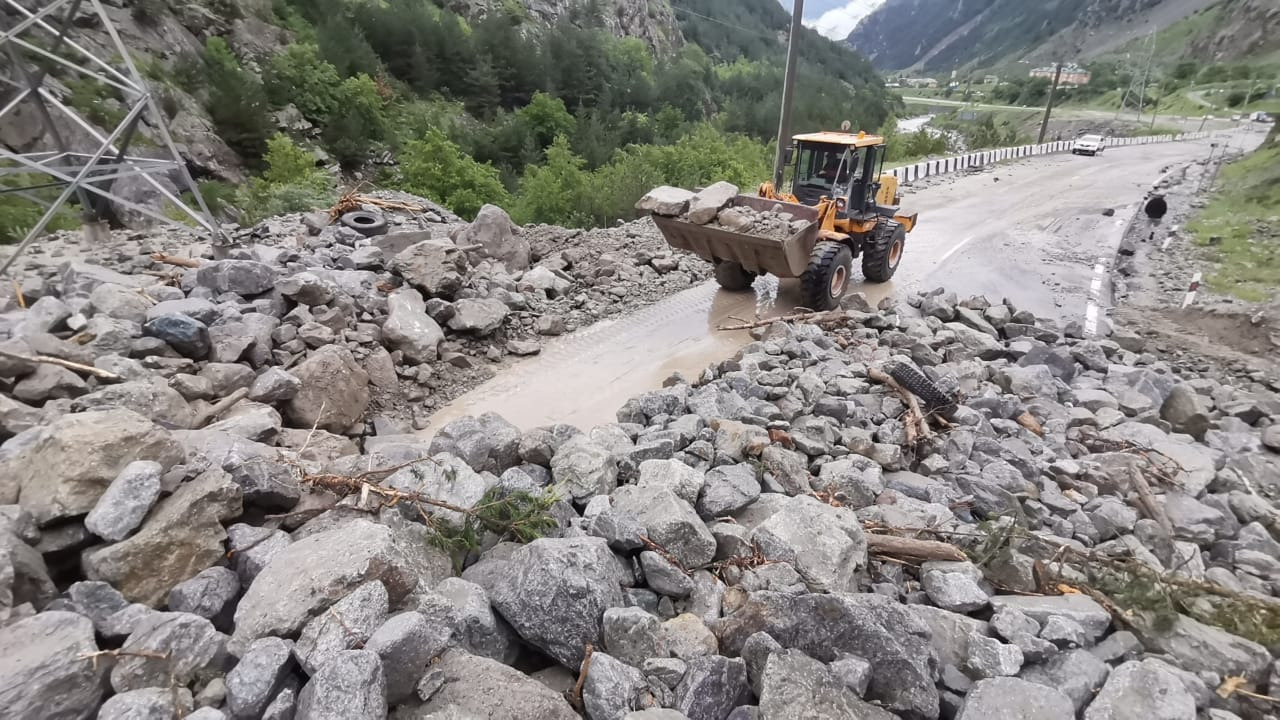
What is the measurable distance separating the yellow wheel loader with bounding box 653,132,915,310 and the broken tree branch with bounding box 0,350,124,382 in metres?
6.65

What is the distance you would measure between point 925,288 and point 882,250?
4.39ft

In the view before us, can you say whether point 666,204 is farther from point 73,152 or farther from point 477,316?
point 73,152

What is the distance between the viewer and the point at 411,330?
7293 mm

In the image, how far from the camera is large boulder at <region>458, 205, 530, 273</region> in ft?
31.9

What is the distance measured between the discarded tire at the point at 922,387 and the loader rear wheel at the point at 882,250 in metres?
5.19

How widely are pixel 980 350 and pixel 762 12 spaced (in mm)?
102583

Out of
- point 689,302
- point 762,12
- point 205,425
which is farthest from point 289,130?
point 762,12

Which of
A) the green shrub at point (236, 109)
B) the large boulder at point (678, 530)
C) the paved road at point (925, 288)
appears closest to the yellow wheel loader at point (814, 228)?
the paved road at point (925, 288)

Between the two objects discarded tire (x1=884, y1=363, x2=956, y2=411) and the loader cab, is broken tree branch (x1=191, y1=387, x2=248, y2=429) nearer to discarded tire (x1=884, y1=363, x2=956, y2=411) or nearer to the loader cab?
discarded tire (x1=884, y1=363, x2=956, y2=411)

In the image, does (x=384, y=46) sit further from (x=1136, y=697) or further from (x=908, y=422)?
(x=1136, y=697)

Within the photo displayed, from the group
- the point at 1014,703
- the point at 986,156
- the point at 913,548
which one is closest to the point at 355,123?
the point at 913,548

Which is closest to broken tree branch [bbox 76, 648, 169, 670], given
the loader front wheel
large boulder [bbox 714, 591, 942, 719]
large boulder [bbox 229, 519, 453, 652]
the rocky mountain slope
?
large boulder [bbox 229, 519, 453, 652]

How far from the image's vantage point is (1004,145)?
34938 mm

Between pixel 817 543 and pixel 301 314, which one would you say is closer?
pixel 817 543
